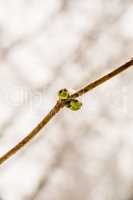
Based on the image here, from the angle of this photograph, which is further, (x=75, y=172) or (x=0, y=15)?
(x=0, y=15)

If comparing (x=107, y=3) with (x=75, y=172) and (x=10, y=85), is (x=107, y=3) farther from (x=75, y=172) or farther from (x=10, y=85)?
(x=75, y=172)

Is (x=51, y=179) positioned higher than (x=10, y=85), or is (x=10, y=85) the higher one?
(x=10, y=85)

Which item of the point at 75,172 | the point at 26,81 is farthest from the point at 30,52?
the point at 75,172

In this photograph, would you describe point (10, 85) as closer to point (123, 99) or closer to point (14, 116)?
point (14, 116)

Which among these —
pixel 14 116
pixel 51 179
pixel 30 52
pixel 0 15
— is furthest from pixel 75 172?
pixel 0 15

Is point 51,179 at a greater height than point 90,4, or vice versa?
point 90,4

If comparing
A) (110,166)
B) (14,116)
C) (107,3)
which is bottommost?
(110,166)

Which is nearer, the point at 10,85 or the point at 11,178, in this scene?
the point at 11,178
